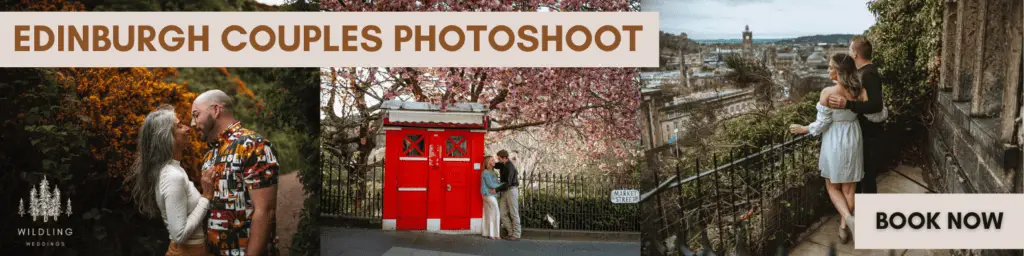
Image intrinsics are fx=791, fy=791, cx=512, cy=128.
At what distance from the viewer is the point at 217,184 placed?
456 cm

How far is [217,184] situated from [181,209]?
0.42 m

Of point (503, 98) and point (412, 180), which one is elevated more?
point (503, 98)

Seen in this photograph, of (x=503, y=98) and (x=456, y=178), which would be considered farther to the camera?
(x=503, y=98)

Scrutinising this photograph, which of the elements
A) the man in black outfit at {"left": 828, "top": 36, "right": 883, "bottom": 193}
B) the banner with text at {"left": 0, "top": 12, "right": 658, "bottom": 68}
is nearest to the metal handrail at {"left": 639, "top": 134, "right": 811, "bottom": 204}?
the man in black outfit at {"left": 828, "top": 36, "right": 883, "bottom": 193}

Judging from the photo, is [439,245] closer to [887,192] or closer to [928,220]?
[887,192]

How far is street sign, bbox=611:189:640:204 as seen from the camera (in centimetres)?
685

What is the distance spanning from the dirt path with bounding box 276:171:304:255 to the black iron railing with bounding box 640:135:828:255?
3.14 meters

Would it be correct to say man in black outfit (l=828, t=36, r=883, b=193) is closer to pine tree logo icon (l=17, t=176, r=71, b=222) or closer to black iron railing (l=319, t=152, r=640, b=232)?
black iron railing (l=319, t=152, r=640, b=232)

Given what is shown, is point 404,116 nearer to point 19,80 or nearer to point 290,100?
point 290,100

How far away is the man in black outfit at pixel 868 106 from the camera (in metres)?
6.02

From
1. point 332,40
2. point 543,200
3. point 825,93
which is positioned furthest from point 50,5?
point 825,93

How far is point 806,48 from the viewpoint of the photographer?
6246mm

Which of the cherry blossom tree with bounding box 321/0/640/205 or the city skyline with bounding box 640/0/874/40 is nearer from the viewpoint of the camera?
the city skyline with bounding box 640/0/874/40

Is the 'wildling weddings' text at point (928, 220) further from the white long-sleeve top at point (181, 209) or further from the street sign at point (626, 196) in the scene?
the white long-sleeve top at point (181, 209)
